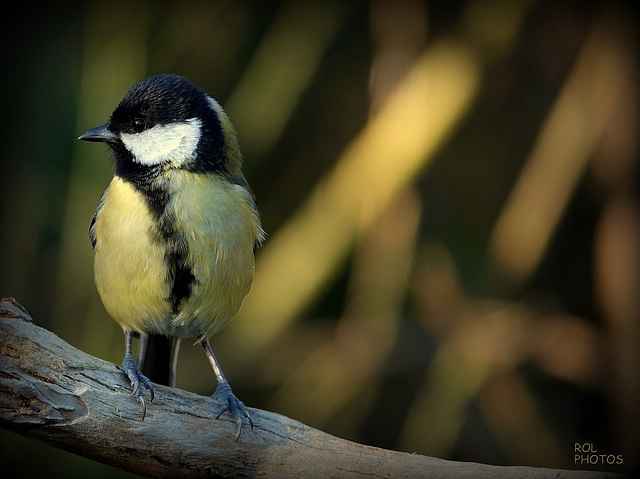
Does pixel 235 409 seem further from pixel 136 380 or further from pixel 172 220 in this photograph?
pixel 172 220

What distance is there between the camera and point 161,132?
147cm

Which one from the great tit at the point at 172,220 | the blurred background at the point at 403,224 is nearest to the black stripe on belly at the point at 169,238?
the great tit at the point at 172,220

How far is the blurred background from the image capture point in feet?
7.27

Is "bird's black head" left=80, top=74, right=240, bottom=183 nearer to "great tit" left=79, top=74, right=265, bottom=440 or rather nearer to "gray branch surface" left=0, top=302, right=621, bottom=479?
"great tit" left=79, top=74, right=265, bottom=440

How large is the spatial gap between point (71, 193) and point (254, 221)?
87 cm

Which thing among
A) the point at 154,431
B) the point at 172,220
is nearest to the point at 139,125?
the point at 172,220

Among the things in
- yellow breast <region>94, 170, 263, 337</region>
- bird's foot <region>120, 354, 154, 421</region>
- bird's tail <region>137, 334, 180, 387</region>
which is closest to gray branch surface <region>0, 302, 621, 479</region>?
bird's foot <region>120, 354, 154, 421</region>

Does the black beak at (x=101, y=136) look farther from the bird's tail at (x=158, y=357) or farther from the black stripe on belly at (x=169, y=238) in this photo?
the bird's tail at (x=158, y=357)

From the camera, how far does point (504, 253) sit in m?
2.35

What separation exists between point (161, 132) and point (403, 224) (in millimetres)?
1079

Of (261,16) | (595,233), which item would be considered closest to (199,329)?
(261,16)

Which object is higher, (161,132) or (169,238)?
(161,132)

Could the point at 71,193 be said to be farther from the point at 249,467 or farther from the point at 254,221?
the point at 249,467

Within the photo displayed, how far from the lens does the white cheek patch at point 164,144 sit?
1453mm
